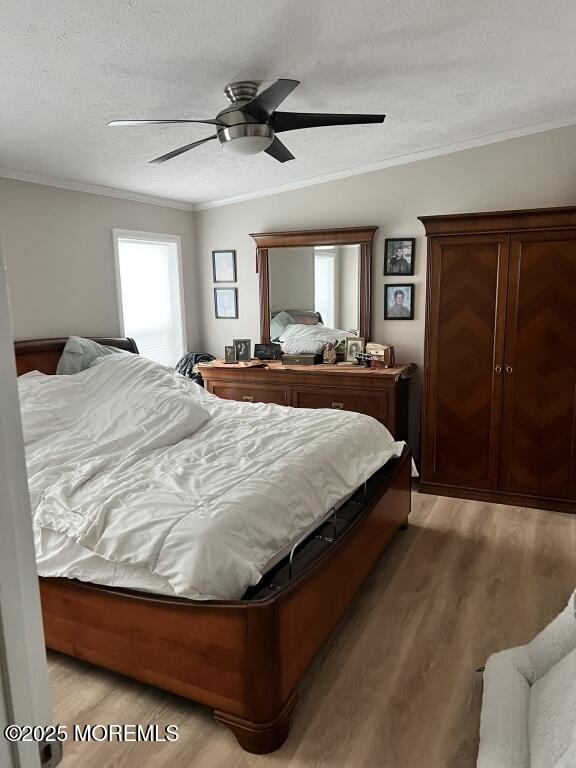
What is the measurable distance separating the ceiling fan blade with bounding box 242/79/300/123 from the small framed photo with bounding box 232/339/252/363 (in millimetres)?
2560

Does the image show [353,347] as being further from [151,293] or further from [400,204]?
[151,293]

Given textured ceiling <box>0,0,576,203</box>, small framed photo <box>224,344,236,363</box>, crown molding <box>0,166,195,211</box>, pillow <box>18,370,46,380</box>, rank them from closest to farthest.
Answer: textured ceiling <box>0,0,576,203</box>, pillow <box>18,370,46,380</box>, crown molding <box>0,166,195,211</box>, small framed photo <box>224,344,236,363</box>

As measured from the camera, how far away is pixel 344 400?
429cm

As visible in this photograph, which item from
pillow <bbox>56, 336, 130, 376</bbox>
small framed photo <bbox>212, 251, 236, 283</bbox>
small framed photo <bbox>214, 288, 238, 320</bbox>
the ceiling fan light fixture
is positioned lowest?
pillow <bbox>56, 336, 130, 376</bbox>

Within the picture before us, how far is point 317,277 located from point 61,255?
2049mm

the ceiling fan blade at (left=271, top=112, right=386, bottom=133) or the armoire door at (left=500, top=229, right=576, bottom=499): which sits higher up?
the ceiling fan blade at (left=271, top=112, right=386, bottom=133)

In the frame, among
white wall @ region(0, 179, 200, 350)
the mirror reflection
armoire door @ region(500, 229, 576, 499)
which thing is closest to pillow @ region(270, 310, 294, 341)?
the mirror reflection

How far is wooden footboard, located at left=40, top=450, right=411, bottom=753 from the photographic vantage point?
6.06ft

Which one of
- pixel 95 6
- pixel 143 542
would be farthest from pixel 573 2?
pixel 143 542

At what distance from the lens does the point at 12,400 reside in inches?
25.4

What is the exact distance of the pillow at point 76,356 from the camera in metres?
3.77

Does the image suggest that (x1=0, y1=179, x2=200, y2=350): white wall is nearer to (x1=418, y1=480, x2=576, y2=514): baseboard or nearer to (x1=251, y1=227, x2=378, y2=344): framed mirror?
(x1=251, y1=227, x2=378, y2=344): framed mirror

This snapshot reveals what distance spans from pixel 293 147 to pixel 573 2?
1.95 metres

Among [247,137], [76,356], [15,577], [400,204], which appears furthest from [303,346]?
[15,577]
